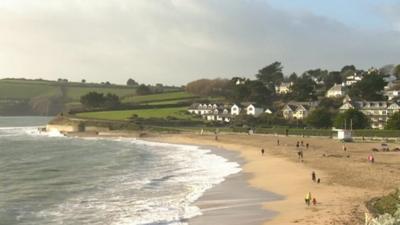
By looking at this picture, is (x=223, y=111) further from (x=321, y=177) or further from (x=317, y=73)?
(x=321, y=177)

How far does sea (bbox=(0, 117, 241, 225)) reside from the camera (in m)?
23.7

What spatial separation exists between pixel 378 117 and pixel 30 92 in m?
141

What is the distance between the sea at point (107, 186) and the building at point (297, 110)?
45.0m

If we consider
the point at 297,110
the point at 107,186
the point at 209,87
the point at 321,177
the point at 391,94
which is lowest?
the point at 107,186

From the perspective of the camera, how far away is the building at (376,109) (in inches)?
3479

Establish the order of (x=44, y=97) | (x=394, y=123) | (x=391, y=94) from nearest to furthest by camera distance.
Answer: (x=394, y=123)
(x=391, y=94)
(x=44, y=97)

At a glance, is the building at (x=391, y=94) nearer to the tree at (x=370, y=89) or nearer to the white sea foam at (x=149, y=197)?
the tree at (x=370, y=89)

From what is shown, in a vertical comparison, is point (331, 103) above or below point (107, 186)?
above

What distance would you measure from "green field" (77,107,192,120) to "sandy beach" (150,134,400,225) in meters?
43.0

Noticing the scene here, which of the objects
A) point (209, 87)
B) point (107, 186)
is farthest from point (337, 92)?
point (107, 186)

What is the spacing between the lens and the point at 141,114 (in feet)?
350

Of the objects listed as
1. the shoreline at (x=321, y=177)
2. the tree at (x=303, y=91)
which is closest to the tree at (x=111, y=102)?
the tree at (x=303, y=91)

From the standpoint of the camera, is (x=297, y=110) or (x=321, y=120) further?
(x=297, y=110)

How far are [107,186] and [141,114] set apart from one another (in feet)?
244
